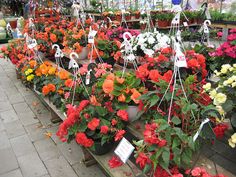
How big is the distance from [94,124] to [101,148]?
0.25m

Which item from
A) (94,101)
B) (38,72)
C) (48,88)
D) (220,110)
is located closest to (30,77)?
(38,72)

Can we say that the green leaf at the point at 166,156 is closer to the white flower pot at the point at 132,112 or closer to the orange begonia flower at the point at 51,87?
the white flower pot at the point at 132,112

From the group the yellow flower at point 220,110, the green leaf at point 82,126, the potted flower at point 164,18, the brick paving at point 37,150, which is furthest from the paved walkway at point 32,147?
the potted flower at point 164,18

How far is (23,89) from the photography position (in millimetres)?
4387

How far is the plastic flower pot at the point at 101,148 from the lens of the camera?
200cm

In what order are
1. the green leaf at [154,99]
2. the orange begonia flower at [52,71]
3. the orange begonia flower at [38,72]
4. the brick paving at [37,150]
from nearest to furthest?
the green leaf at [154,99]
the brick paving at [37,150]
the orange begonia flower at [52,71]
the orange begonia flower at [38,72]

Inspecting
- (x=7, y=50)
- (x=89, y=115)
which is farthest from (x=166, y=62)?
(x=7, y=50)

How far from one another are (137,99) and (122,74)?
0.35m

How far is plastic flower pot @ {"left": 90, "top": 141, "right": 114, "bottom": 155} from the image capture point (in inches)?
78.9

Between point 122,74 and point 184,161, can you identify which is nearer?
point 184,161

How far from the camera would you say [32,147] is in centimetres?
267

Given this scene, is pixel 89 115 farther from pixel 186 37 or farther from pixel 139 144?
pixel 186 37

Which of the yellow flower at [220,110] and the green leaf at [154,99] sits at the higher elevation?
the yellow flower at [220,110]

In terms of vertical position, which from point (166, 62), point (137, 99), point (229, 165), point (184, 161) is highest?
point (166, 62)
